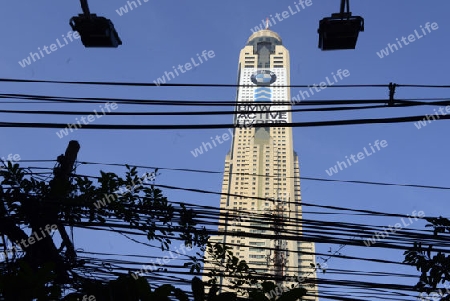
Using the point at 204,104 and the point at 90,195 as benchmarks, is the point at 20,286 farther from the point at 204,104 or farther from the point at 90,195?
the point at 204,104

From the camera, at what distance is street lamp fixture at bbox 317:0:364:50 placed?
4477mm

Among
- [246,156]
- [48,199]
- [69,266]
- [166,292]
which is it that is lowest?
[166,292]

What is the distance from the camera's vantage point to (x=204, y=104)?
507 centimetres

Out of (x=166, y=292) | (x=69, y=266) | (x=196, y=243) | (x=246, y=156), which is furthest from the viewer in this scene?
(x=246, y=156)

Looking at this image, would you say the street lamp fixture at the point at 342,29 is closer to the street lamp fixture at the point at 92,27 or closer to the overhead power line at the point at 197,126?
the overhead power line at the point at 197,126

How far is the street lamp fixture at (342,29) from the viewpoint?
14.7 ft

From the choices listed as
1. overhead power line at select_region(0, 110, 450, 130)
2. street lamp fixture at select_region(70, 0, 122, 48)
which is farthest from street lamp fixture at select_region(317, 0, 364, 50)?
street lamp fixture at select_region(70, 0, 122, 48)

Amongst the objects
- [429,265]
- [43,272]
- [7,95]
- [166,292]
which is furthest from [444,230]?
[7,95]

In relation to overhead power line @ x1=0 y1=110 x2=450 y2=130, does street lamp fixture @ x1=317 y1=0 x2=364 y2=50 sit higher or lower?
higher

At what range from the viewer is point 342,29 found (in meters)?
4.49

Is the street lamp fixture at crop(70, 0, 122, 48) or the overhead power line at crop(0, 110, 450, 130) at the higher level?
the street lamp fixture at crop(70, 0, 122, 48)

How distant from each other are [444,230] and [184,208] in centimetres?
295

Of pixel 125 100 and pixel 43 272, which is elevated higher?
pixel 125 100

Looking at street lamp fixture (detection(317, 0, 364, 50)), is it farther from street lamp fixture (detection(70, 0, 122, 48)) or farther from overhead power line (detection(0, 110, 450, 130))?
street lamp fixture (detection(70, 0, 122, 48))
